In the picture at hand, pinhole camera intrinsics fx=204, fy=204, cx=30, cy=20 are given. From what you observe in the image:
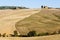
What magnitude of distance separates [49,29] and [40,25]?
8.47ft

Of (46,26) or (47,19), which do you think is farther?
(47,19)

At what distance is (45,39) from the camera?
1786 cm

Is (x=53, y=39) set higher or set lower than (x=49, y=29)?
higher

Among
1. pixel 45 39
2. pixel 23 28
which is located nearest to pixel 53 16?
pixel 23 28

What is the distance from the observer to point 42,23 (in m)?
32.6

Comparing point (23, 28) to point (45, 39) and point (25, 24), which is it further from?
point (45, 39)

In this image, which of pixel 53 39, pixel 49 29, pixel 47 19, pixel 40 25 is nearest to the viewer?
pixel 53 39

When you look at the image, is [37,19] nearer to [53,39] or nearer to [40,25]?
[40,25]

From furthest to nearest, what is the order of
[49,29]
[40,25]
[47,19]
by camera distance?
[47,19] → [40,25] → [49,29]

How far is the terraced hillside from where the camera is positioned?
29.4m

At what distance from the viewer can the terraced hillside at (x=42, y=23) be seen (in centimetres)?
2941

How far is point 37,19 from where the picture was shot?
34.6 m

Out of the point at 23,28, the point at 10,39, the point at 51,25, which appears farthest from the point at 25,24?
the point at 10,39

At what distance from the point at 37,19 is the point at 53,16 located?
276 centimetres
